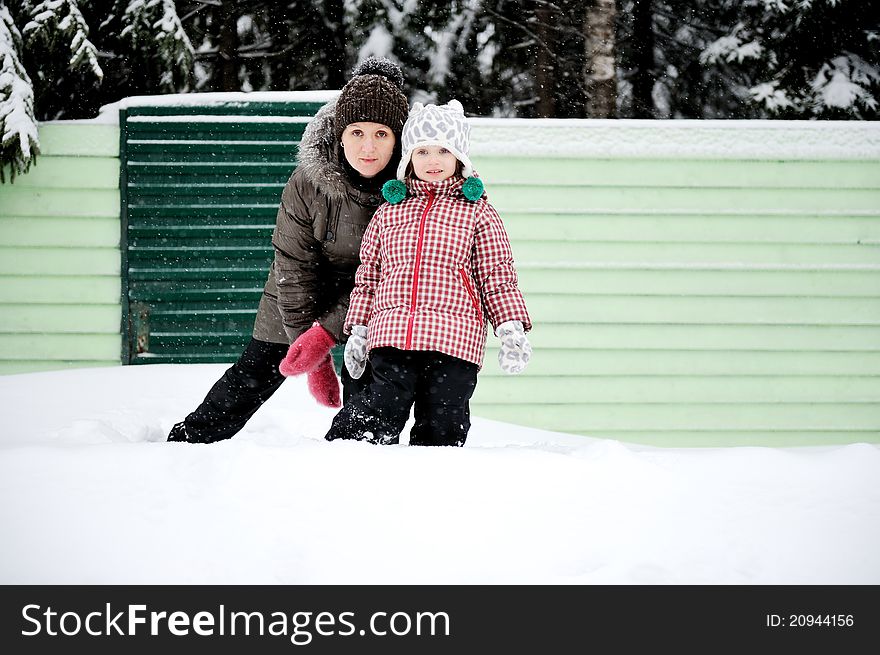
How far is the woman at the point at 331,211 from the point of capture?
2.93m

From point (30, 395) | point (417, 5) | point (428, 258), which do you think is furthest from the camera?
point (417, 5)

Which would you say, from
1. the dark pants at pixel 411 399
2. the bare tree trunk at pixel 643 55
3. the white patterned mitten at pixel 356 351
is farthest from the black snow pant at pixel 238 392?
the bare tree trunk at pixel 643 55

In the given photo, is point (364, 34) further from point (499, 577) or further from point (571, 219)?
point (499, 577)

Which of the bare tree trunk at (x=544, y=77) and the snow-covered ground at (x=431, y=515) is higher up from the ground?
the bare tree trunk at (x=544, y=77)

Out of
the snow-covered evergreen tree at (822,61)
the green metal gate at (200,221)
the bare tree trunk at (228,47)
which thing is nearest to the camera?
the green metal gate at (200,221)

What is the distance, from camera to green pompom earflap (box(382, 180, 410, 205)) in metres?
2.76

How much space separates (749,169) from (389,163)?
2943mm

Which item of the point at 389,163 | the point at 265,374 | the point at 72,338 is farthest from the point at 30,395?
the point at 389,163

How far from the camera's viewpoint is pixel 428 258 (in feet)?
8.73

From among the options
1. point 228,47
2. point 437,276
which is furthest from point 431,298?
point 228,47

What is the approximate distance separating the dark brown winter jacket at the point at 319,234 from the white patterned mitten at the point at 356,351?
24 cm

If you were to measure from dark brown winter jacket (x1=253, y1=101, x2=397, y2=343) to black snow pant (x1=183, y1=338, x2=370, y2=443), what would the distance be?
25cm

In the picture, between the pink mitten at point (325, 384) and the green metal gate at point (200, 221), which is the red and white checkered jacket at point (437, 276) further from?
the green metal gate at point (200, 221)

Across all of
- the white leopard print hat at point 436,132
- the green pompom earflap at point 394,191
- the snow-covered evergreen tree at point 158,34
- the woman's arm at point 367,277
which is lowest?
the woman's arm at point 367,277
